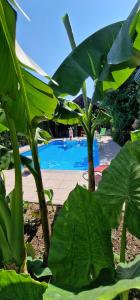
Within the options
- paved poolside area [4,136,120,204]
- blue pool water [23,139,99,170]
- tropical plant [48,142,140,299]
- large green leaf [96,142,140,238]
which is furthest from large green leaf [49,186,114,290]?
blue pool water [23,139,99,170]

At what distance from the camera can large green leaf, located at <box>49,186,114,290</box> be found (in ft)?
3.54

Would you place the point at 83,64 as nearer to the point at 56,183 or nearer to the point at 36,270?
the point at 36,270

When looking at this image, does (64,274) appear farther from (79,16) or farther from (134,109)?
(134,109)

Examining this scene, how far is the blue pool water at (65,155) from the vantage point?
11831 mm

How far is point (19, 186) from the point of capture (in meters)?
1.76

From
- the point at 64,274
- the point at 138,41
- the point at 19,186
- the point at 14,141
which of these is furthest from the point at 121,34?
the point at 64,274

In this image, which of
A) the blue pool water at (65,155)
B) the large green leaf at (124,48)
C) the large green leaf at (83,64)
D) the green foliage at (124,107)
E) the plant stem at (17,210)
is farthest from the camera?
the green foliage at (124,107)

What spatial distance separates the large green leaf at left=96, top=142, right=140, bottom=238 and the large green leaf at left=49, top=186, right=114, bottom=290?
18 cm

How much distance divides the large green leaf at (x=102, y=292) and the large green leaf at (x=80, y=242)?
0.80 ft

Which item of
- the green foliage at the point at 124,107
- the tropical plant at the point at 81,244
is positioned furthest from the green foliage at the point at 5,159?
the green foliage at the point at 124,107

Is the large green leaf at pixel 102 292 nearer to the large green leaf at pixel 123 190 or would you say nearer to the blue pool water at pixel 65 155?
the large green leaf at pixel 123 190

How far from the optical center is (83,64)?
2.50 m

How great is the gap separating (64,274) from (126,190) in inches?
19.3

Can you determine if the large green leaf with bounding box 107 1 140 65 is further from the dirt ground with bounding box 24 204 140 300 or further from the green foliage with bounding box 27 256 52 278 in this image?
the dirt ground with bounding box 24 204 140 300
